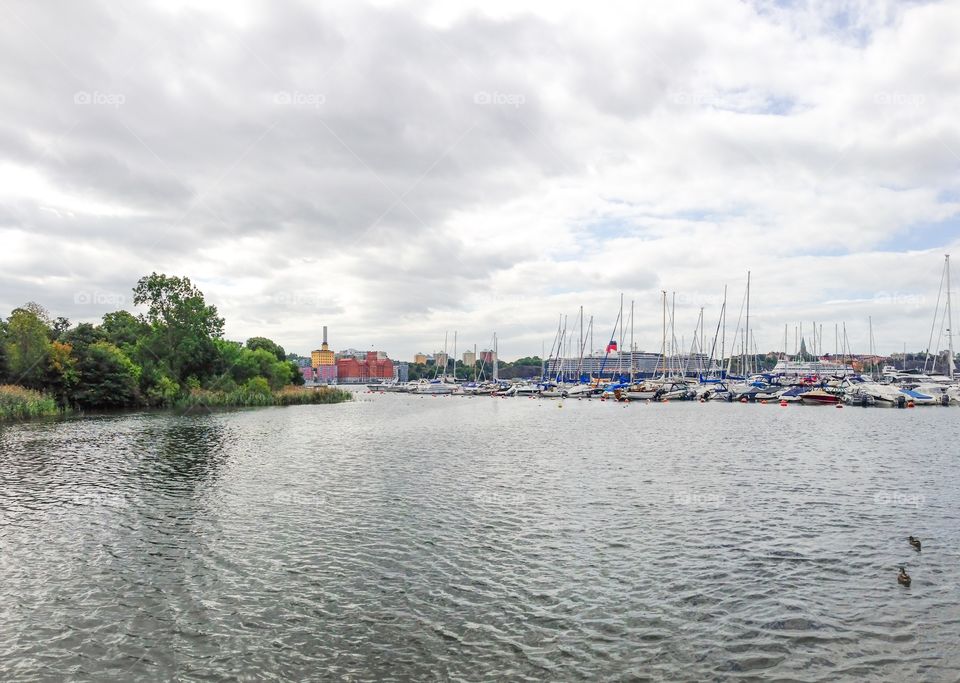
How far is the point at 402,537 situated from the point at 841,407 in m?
98.1

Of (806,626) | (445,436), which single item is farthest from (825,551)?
(445,436)

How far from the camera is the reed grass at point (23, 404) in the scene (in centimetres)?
6266

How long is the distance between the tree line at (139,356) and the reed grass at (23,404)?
418 centimetres

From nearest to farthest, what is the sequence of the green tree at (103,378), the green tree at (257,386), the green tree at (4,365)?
the green tree at (4,365) → the green tree at (103,378) → the green tree at (257,386)

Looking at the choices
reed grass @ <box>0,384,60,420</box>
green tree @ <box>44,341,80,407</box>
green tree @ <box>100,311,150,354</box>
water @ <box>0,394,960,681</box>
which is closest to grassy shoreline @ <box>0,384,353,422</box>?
reed grass @ <box>0,384,60,420</box>

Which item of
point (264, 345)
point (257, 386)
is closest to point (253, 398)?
point (257, 386)

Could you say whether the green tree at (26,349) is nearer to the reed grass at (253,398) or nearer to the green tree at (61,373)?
the green tree at (61,373)

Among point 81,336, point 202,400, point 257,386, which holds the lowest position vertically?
point 202,400

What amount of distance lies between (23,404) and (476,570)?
70168mm

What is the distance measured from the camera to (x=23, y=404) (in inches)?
2557

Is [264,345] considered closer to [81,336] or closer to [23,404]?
[81,336]

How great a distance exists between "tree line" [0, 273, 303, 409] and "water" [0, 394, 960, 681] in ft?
145

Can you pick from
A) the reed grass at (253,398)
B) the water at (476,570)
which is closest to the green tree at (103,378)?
the reed grass at (253,398)

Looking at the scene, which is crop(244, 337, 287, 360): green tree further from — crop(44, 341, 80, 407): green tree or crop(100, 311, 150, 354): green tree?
crop(44, 341, 80, 407): green tree
